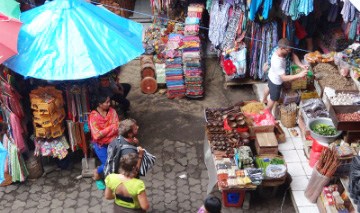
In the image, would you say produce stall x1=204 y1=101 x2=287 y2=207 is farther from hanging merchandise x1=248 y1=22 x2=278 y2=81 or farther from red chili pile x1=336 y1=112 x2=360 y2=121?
hanging merchandise x1=248 y1=22 x2=278 y2=81

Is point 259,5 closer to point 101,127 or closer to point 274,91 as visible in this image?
point 274,91

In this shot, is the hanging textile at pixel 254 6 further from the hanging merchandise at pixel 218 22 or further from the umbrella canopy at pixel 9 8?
the umbrella canopy at pixel 9 8

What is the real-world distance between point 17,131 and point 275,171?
396 cm

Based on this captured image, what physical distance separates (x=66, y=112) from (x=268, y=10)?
167 inches

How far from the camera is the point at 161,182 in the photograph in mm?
6215

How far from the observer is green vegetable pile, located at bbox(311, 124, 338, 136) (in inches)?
237

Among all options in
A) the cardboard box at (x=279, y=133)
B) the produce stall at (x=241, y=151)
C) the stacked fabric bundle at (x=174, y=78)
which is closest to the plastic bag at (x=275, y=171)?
the produce stall at (x=241, y=151)

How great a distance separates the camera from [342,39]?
8.23m

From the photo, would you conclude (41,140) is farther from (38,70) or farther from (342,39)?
(342,39)

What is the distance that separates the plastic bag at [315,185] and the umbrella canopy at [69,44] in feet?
10.5

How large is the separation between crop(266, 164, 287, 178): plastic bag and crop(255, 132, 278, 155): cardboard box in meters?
0.48

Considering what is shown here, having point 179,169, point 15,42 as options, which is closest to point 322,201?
point 179,169

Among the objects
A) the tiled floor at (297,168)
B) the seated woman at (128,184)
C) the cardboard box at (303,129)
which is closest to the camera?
the seated woman at (128,184)

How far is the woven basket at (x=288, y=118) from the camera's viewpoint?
6988 millimetres
